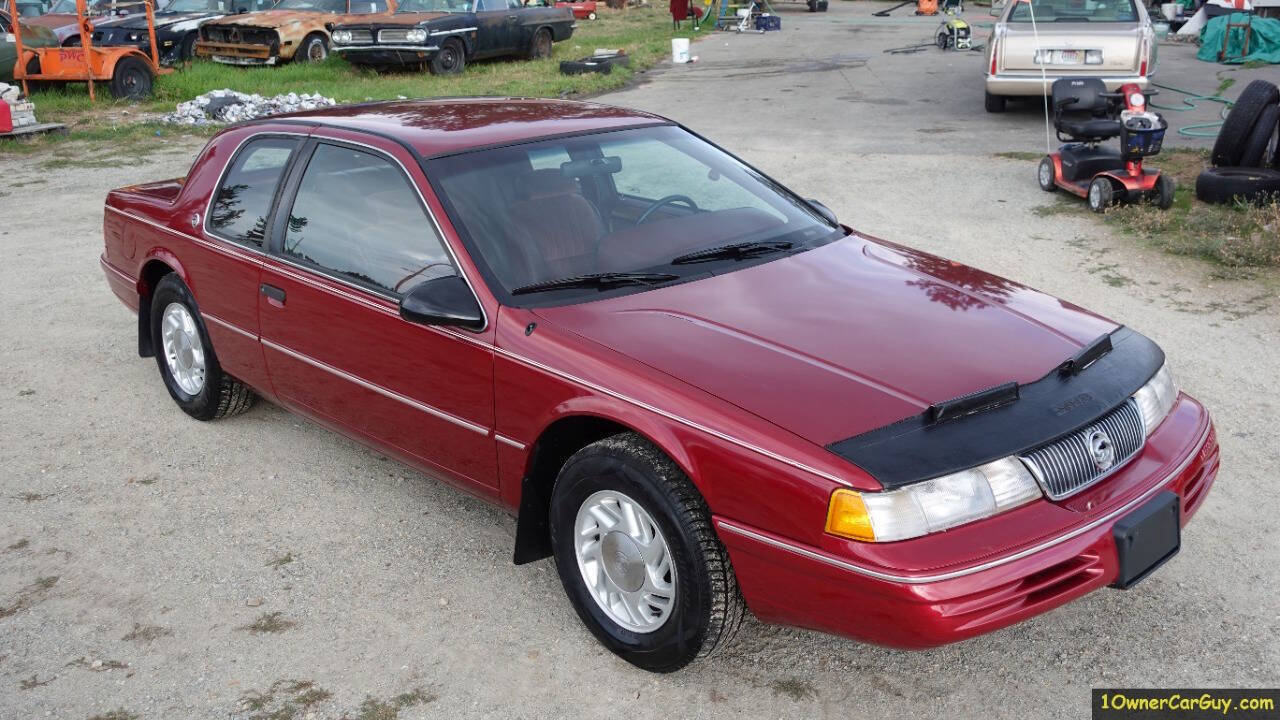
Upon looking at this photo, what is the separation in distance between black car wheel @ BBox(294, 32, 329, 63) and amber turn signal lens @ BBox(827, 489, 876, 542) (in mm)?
18366

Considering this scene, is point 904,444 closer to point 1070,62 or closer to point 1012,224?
point 1012,224

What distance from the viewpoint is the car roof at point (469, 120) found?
422 centimetres

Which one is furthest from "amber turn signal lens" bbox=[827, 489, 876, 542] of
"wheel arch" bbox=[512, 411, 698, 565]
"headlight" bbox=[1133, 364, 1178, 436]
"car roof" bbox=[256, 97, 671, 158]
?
"car roof" bbox=[256, 97, 671, 158]

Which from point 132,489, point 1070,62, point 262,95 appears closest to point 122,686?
point 132,489

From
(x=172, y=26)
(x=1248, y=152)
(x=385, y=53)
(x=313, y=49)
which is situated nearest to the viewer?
(x=1248, y=152)

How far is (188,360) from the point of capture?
5461 mm

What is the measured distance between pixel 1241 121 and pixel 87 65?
46.8 ft

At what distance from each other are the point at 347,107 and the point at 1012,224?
5.63m

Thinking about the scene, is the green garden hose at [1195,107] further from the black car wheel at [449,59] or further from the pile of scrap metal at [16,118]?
the pile of scrap metal at [16,118]

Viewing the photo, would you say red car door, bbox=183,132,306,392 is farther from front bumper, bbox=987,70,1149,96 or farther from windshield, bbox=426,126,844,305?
front bumper, bbox=987,70,1149,96

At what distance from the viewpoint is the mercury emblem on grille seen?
3.10 meters

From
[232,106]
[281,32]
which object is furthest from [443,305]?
[281,32]

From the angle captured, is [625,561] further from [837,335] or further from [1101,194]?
[1101,194]

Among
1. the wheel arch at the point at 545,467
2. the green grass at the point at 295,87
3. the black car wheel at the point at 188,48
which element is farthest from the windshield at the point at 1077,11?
the black car wheel at the point at 188,48
